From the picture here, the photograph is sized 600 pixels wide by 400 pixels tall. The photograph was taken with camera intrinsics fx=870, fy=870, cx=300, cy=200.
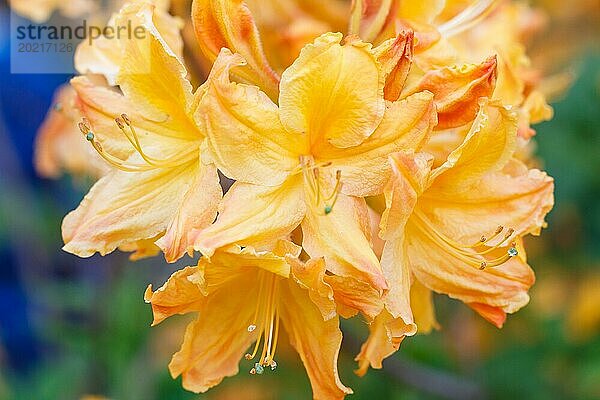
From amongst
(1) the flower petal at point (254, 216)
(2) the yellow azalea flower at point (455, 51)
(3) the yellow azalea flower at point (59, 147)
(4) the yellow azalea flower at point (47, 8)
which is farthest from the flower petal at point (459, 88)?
(4) the yellow azalea flower at point (47, 8)

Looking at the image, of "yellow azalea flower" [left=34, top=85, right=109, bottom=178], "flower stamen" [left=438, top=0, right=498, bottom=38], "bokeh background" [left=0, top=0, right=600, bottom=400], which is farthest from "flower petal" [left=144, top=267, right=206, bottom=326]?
"bokeh background" [left=0, top=0, right=600, bottom=400]

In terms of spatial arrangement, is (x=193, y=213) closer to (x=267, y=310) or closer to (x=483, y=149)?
(x=267, y=310)

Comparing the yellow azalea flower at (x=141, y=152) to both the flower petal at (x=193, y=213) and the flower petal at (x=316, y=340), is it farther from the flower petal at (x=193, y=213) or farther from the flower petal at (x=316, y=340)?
the flower petal at (x=316, y=340)

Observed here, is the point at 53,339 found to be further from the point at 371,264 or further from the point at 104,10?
the point at 371,264

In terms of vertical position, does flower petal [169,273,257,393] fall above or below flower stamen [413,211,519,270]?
below

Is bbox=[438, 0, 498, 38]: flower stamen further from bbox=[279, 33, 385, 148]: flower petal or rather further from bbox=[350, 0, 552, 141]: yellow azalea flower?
bbox=[279, 33, 385, 148]: flower petal

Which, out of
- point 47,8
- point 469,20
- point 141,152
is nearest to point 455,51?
point 469,20
